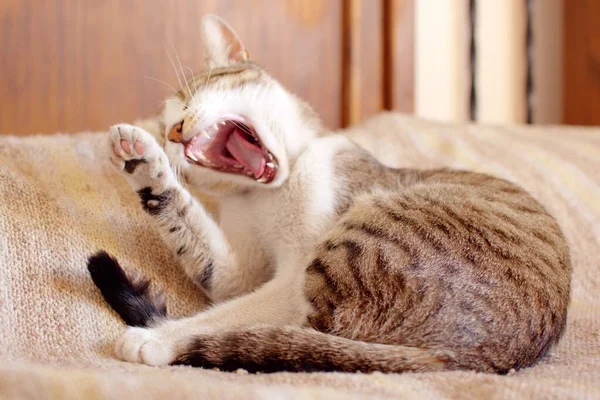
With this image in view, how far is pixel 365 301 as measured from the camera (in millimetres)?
1074

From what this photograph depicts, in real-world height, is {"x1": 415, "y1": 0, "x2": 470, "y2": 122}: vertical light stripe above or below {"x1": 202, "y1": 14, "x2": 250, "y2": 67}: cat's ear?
below

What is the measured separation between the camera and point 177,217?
138cm

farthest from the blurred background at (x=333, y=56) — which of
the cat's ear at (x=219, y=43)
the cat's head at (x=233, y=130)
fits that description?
the cat's head at (x=233, y=130)

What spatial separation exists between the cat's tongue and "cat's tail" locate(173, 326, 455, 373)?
500 mm

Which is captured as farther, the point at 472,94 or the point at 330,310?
the point at 472,94

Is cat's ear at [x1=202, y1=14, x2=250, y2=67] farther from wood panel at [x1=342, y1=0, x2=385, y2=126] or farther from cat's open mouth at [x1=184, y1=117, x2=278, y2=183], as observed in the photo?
wood panel at [x1=342, y1=0, x2=385, y2=126]

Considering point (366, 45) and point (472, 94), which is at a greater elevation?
point (366, 45)

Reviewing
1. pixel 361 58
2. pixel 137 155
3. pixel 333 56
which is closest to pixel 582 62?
pixel 361 58

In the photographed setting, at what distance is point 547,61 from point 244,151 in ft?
7.61

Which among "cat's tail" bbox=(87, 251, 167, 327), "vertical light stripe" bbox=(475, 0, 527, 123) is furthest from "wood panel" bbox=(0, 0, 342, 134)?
"vertical light stripe" bbox=(475, 0, 527, 123)

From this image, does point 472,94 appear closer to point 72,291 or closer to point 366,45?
point 366,45

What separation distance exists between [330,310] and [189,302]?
1.47 feet

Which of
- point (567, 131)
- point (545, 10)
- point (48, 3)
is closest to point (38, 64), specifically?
point (48, 3)

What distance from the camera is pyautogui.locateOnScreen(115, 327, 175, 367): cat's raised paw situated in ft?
3.49
